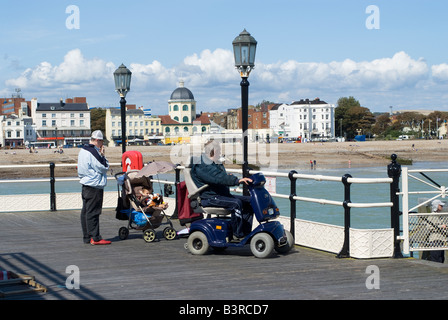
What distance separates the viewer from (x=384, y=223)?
96.4 ft

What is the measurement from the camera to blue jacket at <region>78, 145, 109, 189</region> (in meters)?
10.1

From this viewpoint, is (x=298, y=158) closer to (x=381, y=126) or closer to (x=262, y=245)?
(x=262, y=245)

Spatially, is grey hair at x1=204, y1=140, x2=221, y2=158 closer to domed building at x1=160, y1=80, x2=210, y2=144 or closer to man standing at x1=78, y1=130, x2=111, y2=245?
man standing at x1=78, y1=130, x2=111, y2=245

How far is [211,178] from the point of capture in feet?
29.2

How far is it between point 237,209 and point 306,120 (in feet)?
534

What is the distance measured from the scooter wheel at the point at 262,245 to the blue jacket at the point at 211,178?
779 millimetres

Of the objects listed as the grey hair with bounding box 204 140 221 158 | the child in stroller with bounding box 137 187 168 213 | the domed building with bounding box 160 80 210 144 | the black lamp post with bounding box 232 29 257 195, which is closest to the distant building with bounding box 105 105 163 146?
the domed building with bounding box 160 80 210 144

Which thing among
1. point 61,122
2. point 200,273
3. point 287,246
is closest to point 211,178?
point 287,246

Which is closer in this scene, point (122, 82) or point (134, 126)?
point (122, 82)

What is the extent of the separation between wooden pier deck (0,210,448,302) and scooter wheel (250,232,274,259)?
12cm
